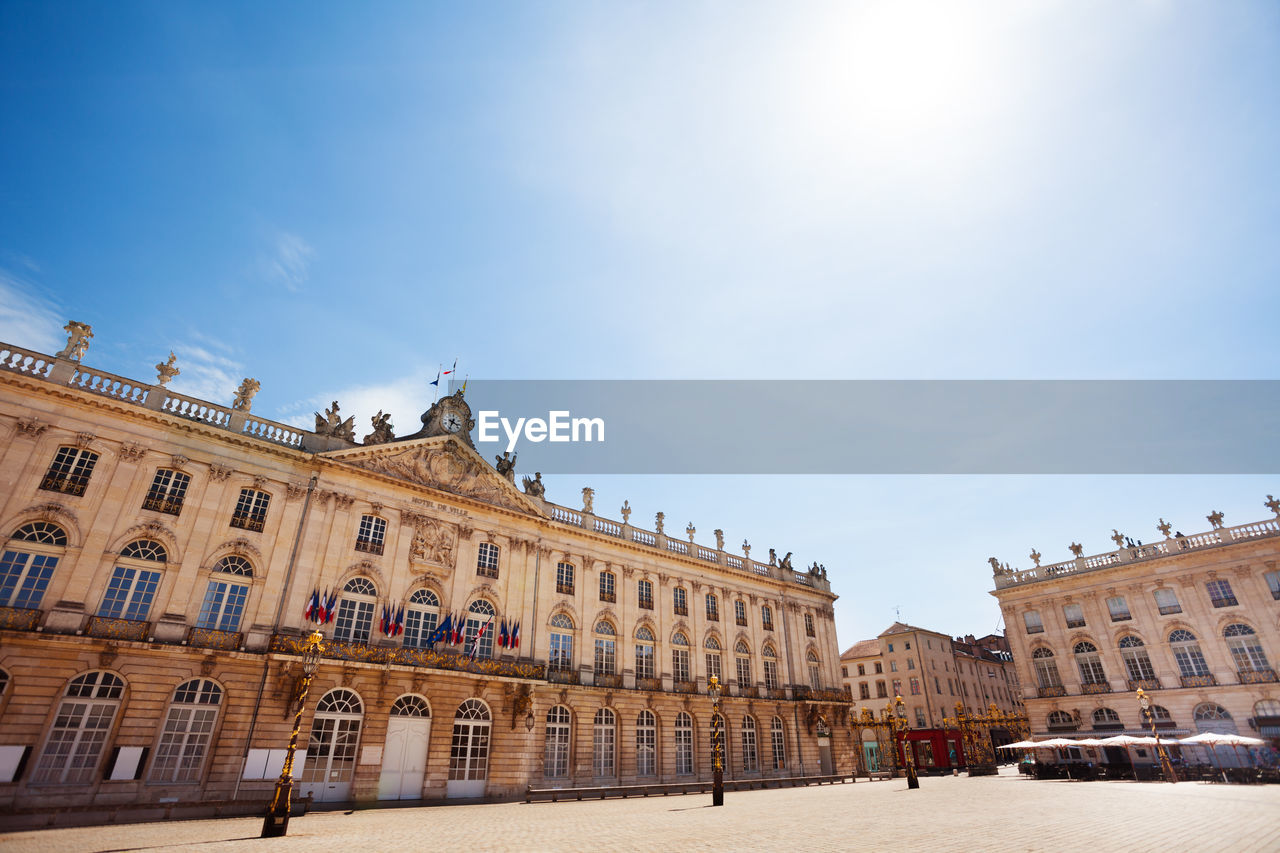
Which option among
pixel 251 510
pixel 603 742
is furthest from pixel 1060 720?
pixel 251 510

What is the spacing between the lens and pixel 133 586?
2211 centimetres

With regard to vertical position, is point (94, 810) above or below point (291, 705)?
below

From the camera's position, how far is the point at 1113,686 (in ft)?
135

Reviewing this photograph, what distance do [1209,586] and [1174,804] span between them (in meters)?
28.8

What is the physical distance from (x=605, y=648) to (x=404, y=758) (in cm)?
1155

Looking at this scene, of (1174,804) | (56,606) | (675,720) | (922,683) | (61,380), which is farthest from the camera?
(922,683)

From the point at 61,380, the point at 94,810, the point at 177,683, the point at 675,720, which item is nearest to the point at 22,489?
the point at 61,380

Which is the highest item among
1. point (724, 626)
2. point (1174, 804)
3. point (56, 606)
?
point (724, 626)

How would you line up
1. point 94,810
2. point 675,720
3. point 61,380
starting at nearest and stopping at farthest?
1. point 94,810
2. point 61,380
3. point 675,720

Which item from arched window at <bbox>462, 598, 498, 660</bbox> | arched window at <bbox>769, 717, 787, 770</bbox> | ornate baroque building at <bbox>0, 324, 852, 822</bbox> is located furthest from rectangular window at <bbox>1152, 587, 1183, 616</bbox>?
arched window at <bbox>462, 598, 498, 660</bbox>

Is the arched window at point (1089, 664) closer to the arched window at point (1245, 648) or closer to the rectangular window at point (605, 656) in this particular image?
the arched window at point (1245, 648)

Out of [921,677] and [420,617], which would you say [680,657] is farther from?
[921,677]

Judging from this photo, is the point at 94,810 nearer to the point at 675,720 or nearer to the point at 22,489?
the point at 22,489

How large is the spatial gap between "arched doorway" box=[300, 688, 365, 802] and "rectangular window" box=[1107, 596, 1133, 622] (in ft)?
154
